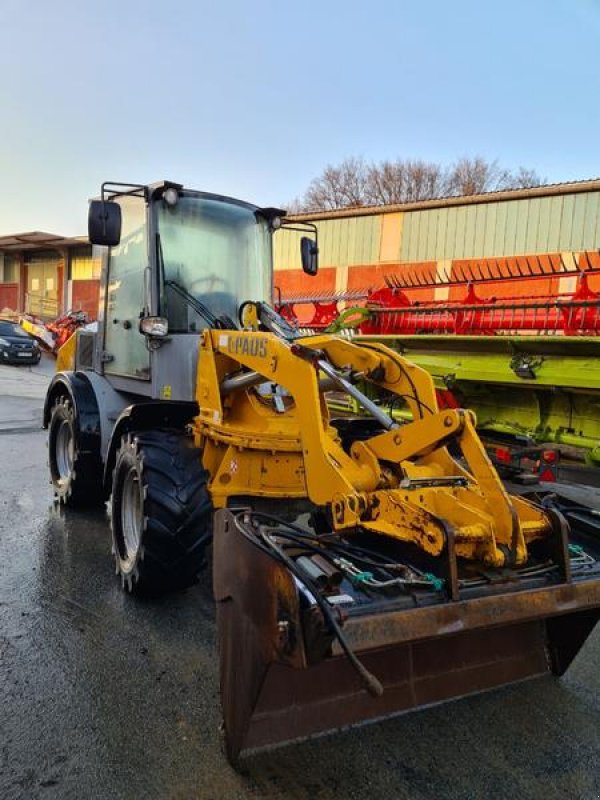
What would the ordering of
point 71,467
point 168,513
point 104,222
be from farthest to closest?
point 71,467 < point 104,222 < point 168,513

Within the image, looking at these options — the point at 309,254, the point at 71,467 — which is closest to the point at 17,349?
the point at 71,467

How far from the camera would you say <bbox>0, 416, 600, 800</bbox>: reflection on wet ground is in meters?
2.50

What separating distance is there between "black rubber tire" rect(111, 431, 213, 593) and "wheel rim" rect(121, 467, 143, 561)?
3.5 inches

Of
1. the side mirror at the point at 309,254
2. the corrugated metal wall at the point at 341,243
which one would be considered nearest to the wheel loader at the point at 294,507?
the side mirror at the point at 309,254

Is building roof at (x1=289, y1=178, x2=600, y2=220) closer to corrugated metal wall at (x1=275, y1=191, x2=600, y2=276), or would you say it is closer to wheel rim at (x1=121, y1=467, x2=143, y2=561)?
corrugated metal wall at (x1=275, y1=191, x2=600, y2=276)

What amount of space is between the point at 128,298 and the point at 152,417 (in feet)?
3.93

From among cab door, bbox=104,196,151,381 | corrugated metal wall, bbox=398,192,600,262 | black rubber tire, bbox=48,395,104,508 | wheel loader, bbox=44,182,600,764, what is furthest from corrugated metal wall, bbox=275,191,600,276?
black rubber tire, bbox=48,395,104,508

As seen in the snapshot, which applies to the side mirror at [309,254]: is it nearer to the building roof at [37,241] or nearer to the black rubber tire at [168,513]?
the black rubber tire at [168,513]

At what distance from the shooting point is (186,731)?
2.81m

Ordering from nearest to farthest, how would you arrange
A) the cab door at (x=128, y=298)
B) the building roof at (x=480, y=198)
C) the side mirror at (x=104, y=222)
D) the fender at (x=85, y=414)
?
1. the side mirror at (x=104, y=222)
2. the cab door at (x=128, y=298)
3. the fender at (x=85, y=414)
4. the building roof at (x=480, y=198)

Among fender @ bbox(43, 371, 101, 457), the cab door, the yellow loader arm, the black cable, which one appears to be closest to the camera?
the black cable

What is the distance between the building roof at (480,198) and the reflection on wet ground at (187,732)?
1503cm

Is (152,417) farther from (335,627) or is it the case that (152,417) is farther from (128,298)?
(335,627)

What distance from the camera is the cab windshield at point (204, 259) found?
4.53m
